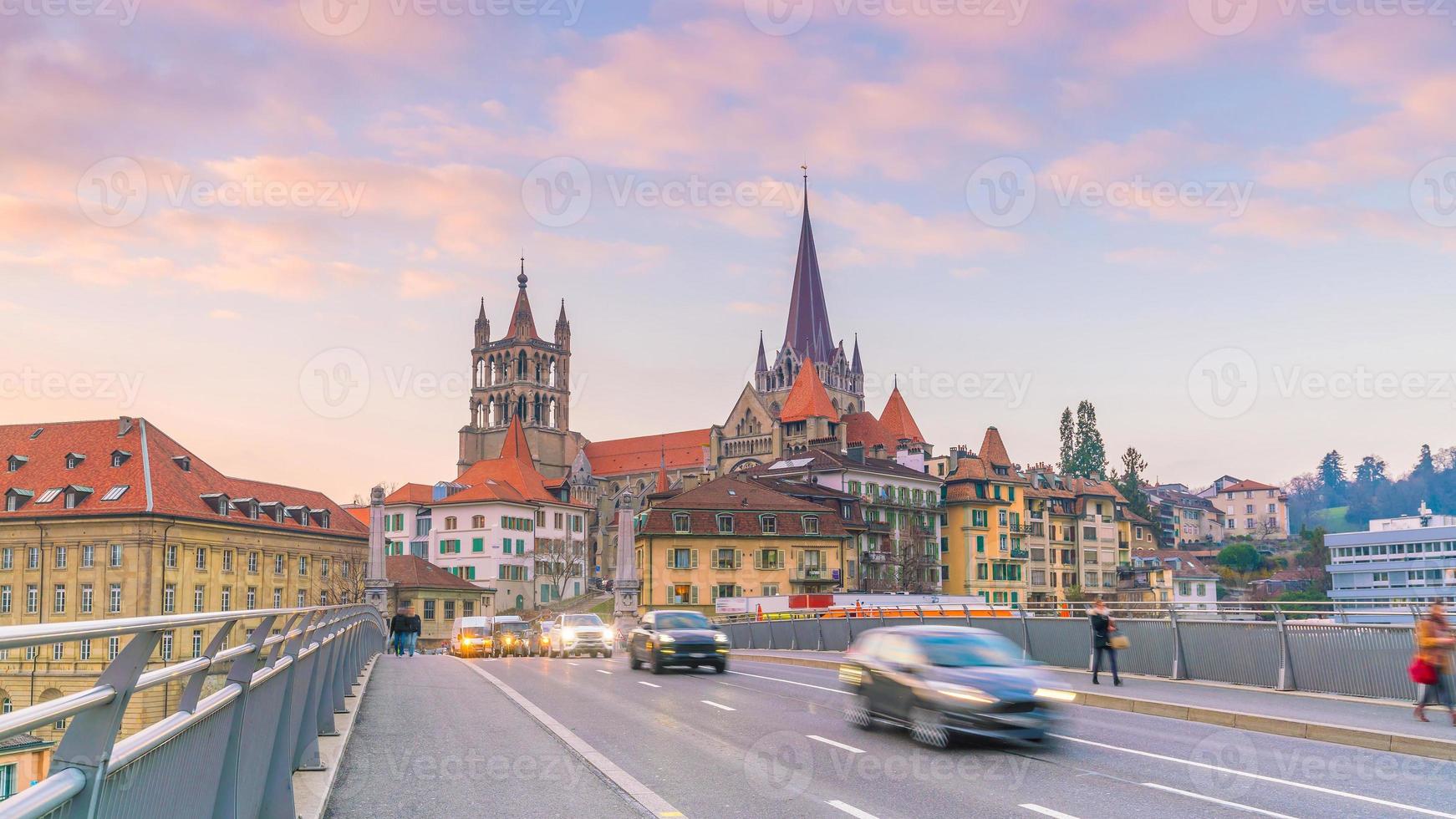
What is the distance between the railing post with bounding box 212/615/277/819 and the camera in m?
6.32

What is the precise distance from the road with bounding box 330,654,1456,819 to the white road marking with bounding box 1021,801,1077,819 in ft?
0.05

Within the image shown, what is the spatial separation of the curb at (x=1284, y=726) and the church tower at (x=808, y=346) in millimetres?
143060

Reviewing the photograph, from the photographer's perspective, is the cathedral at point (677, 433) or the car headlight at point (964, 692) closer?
the car headlight at point (964, 692)

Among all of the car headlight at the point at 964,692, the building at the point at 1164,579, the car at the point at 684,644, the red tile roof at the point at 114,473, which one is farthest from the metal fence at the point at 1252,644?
the building at the point at 1164,579

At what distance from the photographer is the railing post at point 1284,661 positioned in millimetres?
21984

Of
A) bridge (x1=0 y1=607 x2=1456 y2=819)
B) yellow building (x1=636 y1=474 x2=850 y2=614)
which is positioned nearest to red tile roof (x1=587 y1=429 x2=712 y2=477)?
yellow building (x1=636 y1=474 x2=850 y2=614)

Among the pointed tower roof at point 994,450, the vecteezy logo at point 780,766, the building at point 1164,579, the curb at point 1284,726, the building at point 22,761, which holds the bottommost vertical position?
the building at point 1164,579

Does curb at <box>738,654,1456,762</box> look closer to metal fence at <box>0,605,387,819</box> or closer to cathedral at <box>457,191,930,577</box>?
metal fence at <box>0,605,387,819</box>

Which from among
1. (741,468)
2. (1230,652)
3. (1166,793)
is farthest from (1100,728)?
(741,468)

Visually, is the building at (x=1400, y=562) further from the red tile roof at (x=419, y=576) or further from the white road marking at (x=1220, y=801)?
the white road marking at (x=1220, y=801)

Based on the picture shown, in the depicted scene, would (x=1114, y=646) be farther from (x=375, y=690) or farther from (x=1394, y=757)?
(x=375, y=690)

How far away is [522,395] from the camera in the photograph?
174375mm

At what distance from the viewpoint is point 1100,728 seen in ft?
56.6

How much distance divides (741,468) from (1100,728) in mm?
119059
